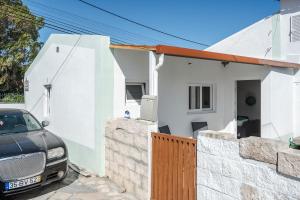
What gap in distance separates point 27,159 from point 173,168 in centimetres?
291

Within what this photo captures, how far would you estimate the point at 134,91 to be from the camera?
7625 mm

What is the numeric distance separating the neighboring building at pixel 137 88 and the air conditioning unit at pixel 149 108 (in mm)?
167

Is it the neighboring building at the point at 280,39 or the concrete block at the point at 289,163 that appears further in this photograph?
the neighboring building at the point at 280,39

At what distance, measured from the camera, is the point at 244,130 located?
426 inches

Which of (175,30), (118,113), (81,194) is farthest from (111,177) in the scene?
(175,30)

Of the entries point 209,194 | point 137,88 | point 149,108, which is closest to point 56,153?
point 149,108

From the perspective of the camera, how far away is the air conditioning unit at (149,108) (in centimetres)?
539

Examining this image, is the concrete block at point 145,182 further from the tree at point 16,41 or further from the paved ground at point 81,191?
the tree at point 16,41

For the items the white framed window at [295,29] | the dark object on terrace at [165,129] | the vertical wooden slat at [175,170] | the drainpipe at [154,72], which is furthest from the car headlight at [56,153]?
the white framed window at [295,29]

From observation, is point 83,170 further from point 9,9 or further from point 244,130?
point 9,9

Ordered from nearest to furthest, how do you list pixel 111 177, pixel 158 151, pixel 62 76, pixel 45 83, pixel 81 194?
pixel 158 151 → pixel 81 194 → pixel 111 177 → pixel 62 76 → pixel 45 83

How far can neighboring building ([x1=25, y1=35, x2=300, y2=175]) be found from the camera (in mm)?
6852

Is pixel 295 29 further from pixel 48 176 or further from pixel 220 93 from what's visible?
pixel 48 176

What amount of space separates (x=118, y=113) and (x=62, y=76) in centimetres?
274
